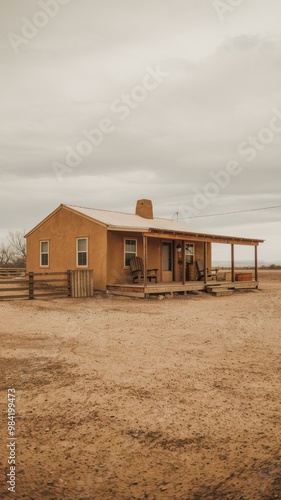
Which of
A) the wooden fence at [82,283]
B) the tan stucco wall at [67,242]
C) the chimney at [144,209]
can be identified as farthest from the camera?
the chimney at [144,209]

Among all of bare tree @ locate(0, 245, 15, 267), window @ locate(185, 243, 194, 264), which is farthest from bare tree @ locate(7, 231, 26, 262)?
window @ locate(185, 243, 194, 264)

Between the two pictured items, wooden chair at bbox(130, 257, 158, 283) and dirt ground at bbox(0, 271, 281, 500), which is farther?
wooden chair at bbox(130, 257, 158, 283)

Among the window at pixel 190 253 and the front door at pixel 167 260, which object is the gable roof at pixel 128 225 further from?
the window at pixel 190 253

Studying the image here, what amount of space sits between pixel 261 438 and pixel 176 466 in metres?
0.93

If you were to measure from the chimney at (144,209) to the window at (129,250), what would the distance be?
4761 mm

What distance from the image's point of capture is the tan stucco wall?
17734mm

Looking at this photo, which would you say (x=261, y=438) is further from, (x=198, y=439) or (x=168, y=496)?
(x=168, y=496)

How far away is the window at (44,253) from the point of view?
21.4m

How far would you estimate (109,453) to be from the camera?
11.6 feet

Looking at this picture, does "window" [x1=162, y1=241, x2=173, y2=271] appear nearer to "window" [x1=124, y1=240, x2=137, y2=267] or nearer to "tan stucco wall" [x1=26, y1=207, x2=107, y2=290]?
"window" [x1=124, y1=240, x2=137, y2=267]

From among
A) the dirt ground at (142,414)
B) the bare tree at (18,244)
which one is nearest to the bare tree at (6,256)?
the bare tree at (18,244)

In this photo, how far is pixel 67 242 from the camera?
19.8 meters

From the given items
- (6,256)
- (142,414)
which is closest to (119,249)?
(142,414)

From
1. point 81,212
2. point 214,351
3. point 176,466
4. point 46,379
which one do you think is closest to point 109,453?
point 176,466
